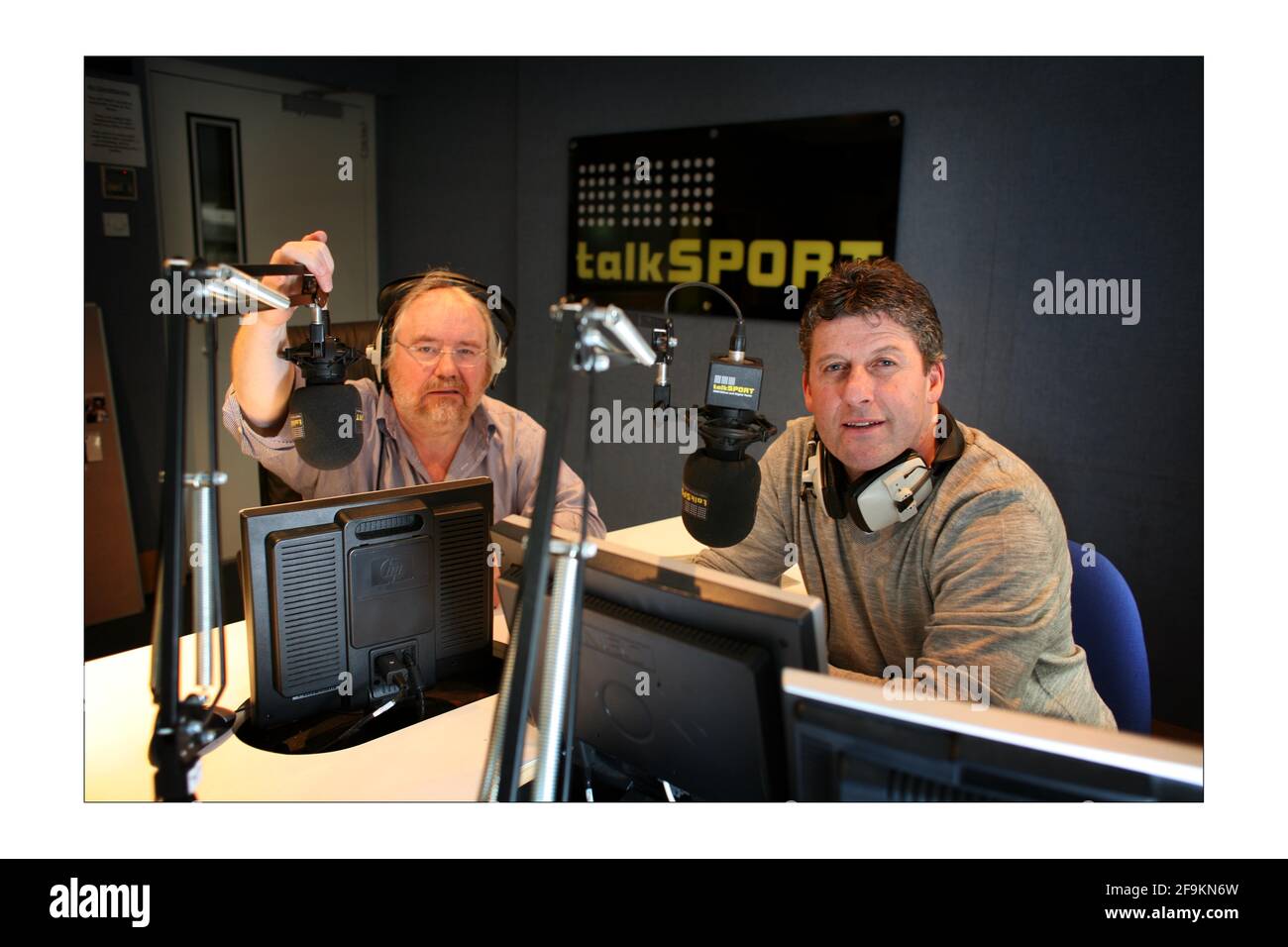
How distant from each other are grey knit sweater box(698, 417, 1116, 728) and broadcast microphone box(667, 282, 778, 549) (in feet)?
1.39

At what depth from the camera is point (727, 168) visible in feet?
11.2

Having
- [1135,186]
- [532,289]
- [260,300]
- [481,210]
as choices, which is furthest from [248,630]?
[481,210]

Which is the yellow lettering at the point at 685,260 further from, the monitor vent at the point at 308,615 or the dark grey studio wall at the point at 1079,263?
the monitor vent at the point at 308,615

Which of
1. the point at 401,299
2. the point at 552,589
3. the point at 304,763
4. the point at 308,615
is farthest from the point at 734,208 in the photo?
the point at 552,589

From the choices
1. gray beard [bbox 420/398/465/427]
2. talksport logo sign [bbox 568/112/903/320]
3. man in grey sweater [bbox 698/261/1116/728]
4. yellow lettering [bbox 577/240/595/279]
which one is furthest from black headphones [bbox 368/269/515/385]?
yellow lettering [bbox 577/240/595/279]

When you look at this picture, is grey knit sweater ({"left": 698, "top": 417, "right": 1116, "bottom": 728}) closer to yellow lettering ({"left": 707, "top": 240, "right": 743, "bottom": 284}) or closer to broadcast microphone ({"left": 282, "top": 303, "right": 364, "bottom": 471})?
broadcast microphone ({"left": 282, "top": 303, "right": 364, "bottom": 471})

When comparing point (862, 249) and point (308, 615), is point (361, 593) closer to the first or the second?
point (308, 615)

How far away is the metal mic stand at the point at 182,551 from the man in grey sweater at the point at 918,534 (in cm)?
92

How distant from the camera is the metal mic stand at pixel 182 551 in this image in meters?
0.93

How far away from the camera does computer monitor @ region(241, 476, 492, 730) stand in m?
1.32

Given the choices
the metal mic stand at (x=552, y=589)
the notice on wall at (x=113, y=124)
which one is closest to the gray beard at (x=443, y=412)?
the metal mic stand at (x=552, y=589)
